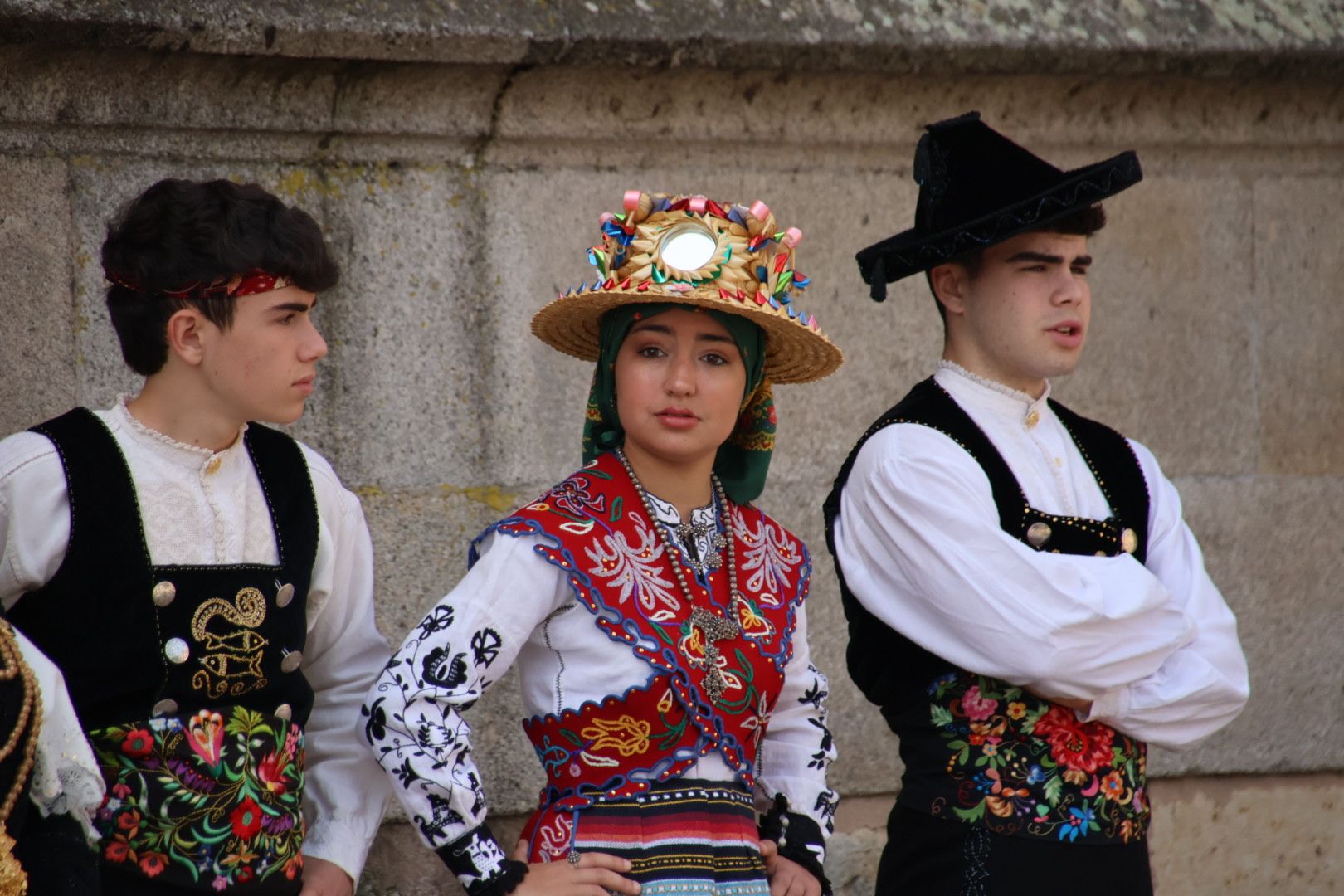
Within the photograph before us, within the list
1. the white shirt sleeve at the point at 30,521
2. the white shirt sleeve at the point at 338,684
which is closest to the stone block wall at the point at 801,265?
the white shirt sleeve at the point at 338,684

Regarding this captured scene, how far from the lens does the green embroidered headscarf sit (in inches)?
114

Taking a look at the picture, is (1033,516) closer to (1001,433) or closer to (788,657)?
(1001,433)

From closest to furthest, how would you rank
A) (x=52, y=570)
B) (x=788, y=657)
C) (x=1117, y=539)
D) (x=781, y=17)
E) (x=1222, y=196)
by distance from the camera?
1. (x=52, y=570)
2. (x=788, y=657)
3. (x=1117, y=539)
4. (x=781, y=17)
5. (x=1222, y=196)

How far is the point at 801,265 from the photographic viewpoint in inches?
162

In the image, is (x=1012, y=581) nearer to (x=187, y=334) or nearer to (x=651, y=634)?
(x=651, y=634)

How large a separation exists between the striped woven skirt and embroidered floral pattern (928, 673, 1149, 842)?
46 cm

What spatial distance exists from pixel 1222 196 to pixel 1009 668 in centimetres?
201

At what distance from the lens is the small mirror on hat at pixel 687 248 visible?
2.83m

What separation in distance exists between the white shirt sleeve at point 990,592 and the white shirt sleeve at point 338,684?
847mm

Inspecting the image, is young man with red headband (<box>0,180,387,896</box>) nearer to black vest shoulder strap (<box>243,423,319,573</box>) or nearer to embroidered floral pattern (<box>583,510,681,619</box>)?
black vest shoulder strap (<box>243,423,319,573</box>)

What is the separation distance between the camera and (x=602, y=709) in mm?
2707

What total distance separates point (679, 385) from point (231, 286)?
70 centimetres

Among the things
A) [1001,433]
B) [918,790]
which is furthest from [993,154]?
[918,790]

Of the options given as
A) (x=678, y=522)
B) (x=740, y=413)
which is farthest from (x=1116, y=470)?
(x=678, y=522)
